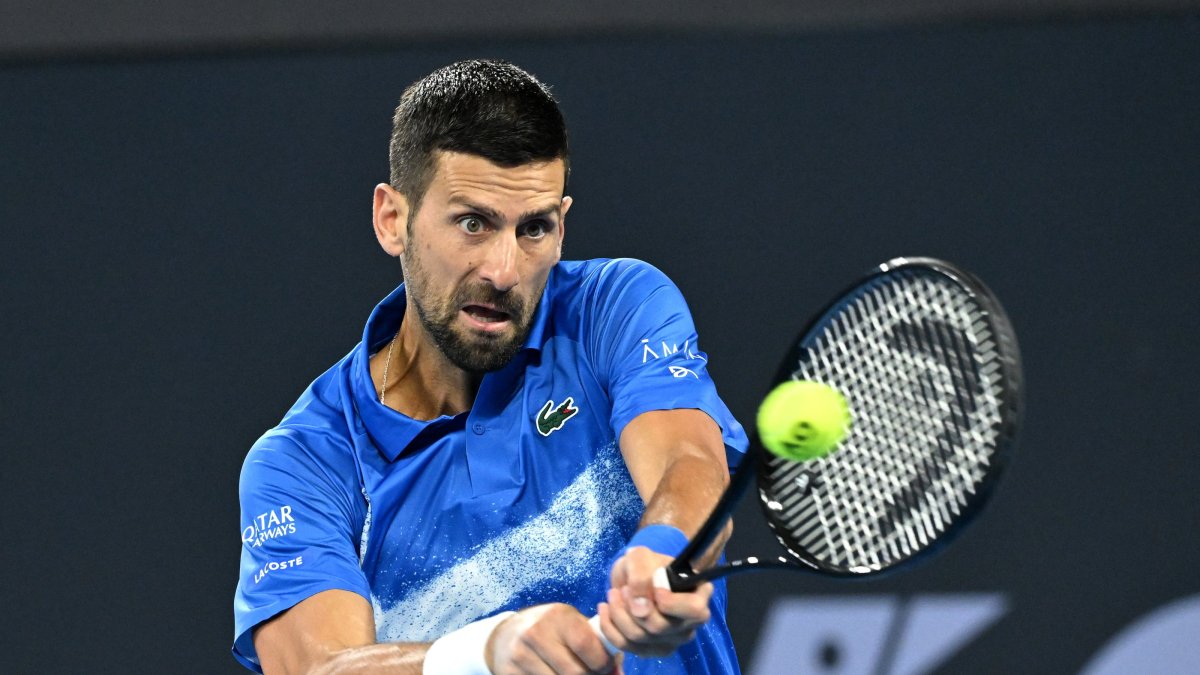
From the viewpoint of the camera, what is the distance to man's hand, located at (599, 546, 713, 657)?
1.80m

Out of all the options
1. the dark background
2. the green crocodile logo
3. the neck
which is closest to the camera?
the green crocodile logo

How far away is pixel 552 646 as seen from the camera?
73.2 inches

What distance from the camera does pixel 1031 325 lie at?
3783mm

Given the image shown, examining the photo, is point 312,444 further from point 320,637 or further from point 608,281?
point 608,281

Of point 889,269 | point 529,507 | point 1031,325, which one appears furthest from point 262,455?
point 1031,325

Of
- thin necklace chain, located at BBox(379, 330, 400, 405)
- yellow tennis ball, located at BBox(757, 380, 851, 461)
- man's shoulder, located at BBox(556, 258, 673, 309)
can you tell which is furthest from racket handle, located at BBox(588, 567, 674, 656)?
thin necklace chain, located at BBox(379, 330, 400, 405)

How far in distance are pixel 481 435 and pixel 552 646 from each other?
0.65 meters

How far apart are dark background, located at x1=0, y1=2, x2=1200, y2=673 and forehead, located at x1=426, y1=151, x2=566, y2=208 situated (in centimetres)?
155

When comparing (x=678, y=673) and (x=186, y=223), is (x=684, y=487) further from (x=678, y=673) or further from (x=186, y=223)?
(x=186, y=223)

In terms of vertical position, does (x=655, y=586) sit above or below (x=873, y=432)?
below

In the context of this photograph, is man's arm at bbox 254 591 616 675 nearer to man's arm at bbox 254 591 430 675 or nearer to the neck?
man's arm at bbox 254 591 430 675

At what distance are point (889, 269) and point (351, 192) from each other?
234 cm

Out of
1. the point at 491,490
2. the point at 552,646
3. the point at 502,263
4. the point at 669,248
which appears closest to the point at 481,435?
the point at 491,490

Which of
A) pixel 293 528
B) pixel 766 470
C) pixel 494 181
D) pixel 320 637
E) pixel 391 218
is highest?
pixel 494 181
